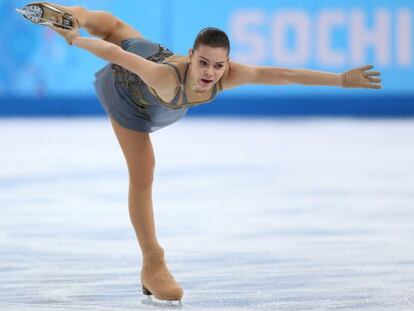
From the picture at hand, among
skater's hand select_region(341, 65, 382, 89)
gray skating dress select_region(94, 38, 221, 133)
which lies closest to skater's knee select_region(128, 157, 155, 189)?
gray skating dress select_region(94, 38, 221, 133)

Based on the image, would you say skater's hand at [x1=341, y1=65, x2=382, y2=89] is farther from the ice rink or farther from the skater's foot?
the skater's foot

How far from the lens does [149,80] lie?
3500 millimetres

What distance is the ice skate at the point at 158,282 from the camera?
3578mm

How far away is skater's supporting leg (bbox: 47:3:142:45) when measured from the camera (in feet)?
13.0

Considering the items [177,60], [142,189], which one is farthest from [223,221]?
[177,60]

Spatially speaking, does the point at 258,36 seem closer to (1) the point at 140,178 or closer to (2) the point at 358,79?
(1) the point at 140,178

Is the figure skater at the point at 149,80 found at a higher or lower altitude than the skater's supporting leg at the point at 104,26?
lower

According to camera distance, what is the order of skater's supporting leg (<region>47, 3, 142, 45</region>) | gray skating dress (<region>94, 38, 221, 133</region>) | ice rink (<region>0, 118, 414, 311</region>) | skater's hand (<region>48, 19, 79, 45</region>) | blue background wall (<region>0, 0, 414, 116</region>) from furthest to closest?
blue background wall (<region>0, 0, 414, 116</region>) → skater's supporting leg (<region>47, 3, 142, 45</region>) → gray skating dress (<region>94, 38, 221, 133</region>) → ice rink (<region>0, 118, 414, 311</region>) → skater's hand (<region>48, 19, 79, 45</region>)

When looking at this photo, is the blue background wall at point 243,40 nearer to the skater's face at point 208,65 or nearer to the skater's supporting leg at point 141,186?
the skater's supporting leg at point 141,186

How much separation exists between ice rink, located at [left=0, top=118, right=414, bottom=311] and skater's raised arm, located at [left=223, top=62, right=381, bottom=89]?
0.76 meters

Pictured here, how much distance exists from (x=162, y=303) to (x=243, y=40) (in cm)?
807

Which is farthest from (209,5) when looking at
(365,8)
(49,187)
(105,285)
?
(105,285)

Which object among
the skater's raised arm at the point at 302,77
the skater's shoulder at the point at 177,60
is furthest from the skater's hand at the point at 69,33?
the skater's raised arm at the point at 302,77

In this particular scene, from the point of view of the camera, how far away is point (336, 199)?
20.5 feet
